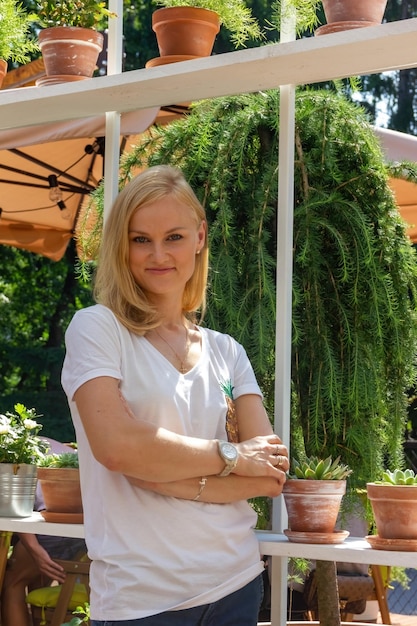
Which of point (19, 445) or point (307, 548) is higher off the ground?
point (19, 445)

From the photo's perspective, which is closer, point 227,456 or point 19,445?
point 227,456

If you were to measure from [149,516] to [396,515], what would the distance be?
489 mm

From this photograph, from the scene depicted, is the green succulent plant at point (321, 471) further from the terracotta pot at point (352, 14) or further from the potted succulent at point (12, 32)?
the potted succulent at point (12, 32)

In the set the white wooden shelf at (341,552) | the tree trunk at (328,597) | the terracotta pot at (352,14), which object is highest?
the terracotta pot at (352,14)

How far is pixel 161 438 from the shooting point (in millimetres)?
1714

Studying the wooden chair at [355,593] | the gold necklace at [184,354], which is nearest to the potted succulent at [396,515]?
the gold necklace at [184,354]

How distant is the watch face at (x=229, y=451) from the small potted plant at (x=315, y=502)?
9.7 inches

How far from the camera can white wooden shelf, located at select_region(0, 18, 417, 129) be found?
188 centimetres

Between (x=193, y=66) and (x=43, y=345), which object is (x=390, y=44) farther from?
(x=43, y=345)

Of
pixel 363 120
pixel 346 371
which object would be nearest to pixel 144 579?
pixel 346 371

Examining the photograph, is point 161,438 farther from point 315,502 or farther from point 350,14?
point 350,14

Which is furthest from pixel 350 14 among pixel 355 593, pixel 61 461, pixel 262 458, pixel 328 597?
pixel 355 593

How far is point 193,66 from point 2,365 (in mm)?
9235

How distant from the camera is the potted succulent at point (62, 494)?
7.43 feet
